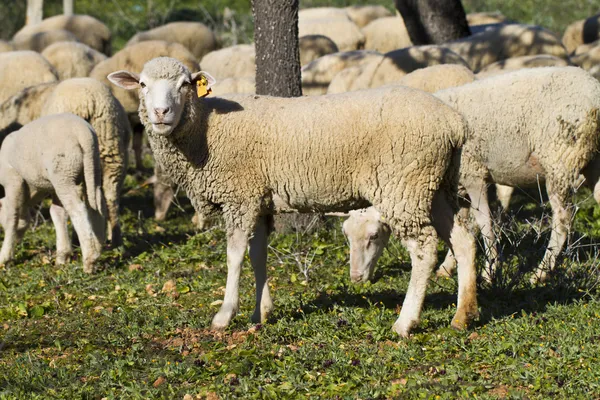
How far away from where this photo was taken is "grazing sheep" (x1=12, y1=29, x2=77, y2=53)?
55.7 ft

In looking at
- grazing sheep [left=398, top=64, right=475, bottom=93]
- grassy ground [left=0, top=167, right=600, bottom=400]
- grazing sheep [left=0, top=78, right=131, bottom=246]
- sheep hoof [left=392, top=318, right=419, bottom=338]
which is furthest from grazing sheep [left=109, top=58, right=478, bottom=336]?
grazing sheep [left=0, top=78, right=131, bottom=246]

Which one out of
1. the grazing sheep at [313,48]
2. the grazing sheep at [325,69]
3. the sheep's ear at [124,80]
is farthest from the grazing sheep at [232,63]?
the sheep's ear at [124,80]

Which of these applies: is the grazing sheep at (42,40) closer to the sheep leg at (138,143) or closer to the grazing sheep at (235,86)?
the sheep leg at (138,143)

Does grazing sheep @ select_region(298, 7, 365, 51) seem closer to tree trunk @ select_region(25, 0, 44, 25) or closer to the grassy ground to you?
the grassy ground

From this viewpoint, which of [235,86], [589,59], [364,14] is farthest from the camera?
[364,14]

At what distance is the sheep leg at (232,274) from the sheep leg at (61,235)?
308 centimetres

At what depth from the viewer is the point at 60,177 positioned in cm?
781

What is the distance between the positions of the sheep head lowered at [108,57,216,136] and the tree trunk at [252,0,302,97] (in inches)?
98.1

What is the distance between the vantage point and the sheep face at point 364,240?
6.91 metres

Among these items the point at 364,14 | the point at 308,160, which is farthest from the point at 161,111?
the point at 364,14

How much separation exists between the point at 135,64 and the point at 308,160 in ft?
25.7

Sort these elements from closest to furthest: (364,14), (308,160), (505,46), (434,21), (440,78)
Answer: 1. (308,160)
2. (440,78)
3. (505,46)
4. (434,21)
5. (364,14)

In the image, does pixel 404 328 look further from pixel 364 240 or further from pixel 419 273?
pixel 364 240

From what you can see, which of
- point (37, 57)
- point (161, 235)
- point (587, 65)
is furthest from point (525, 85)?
point (37, 57)
